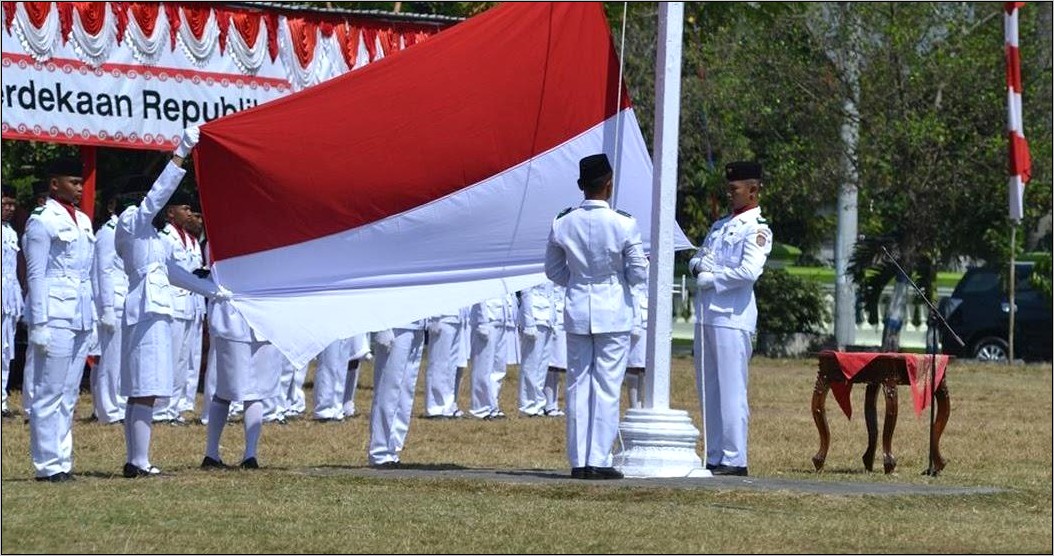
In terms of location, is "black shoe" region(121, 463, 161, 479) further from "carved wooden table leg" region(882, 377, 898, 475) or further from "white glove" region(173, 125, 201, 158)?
"carved wooden table leg" region(882, 377, 898, 475)

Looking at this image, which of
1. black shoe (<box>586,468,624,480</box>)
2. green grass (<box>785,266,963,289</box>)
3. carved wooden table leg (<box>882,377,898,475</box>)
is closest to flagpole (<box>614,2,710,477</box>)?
black shoe (<box>586,468,624,480</box>)

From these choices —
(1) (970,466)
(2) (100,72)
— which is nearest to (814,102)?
(2) (100,72)

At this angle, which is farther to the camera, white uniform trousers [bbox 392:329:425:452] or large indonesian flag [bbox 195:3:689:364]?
white uniform trousers [bbox 392:329:425:452]

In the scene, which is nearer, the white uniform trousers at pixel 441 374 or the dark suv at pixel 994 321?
the white uniform trousers at pixel 441 374

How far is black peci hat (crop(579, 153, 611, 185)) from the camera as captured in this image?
40.9 ft

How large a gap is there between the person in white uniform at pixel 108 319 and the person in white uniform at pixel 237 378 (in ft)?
10.4

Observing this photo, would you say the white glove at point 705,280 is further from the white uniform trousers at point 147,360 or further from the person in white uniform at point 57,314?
the person in white uniform at point 57,314

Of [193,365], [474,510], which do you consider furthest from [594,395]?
[193,365]

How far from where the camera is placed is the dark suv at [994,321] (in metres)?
34.4

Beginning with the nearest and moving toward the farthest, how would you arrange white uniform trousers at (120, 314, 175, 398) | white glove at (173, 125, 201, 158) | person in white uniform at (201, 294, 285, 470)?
1. white glove at (173, 125, 201, 158)
2. white uniform trousers at (120, 314, 175, 398)
3. person in white uniform at (201, 294, 285, 470)

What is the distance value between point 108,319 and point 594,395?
6.52 meters

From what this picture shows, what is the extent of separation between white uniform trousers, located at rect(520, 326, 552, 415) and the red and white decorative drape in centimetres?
324

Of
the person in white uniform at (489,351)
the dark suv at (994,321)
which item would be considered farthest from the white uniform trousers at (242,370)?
the dark suv at (994,321)

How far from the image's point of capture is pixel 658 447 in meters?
12.7
